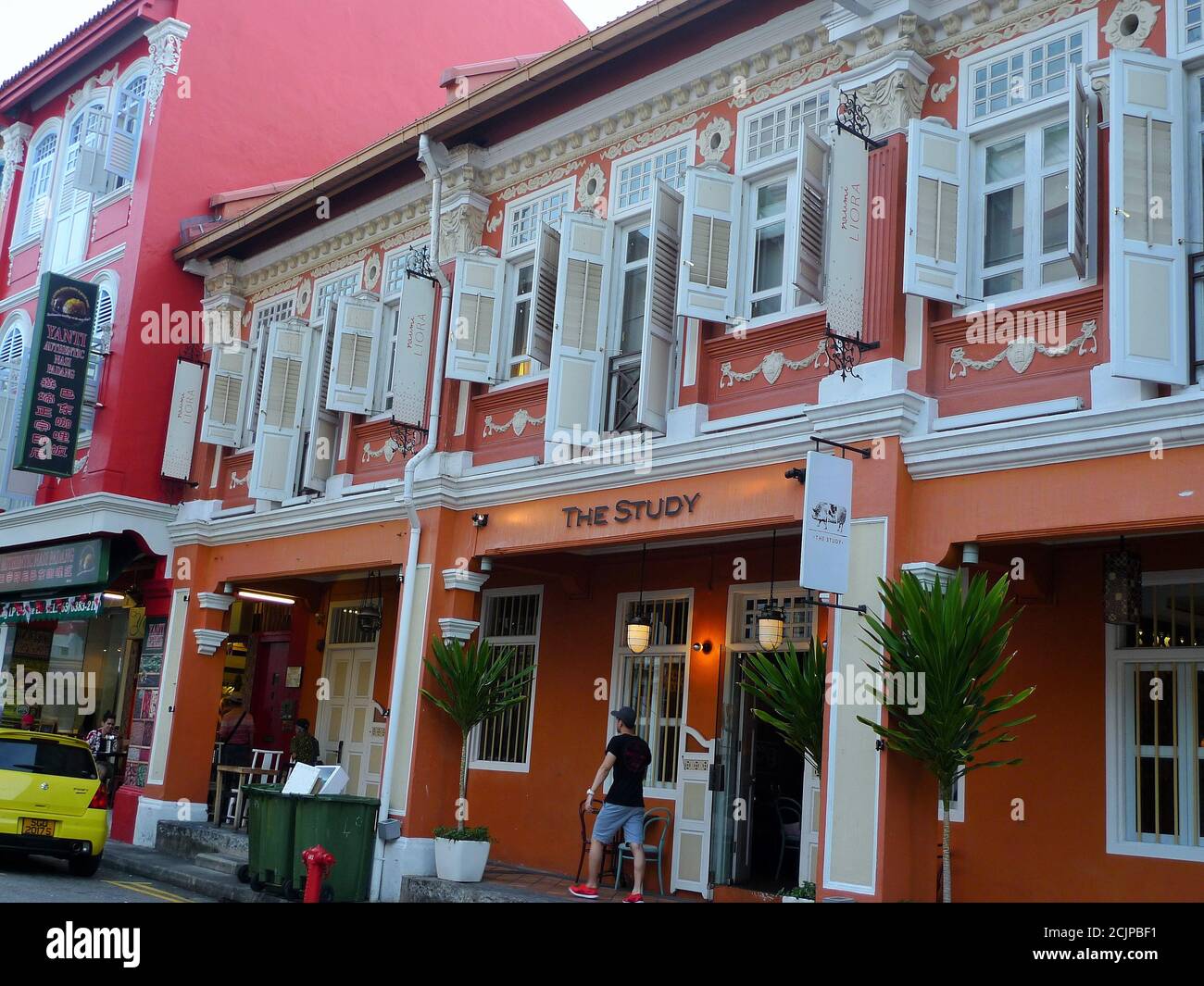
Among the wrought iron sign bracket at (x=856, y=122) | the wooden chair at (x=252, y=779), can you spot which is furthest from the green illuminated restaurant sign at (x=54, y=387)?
the wrought iron sign bracket at (x=856, y=122)

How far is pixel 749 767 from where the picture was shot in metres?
12.1

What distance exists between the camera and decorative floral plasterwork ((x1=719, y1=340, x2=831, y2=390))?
997 cm

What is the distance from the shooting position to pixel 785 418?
10008 millimetres

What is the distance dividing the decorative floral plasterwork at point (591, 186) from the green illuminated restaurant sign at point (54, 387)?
336 inches

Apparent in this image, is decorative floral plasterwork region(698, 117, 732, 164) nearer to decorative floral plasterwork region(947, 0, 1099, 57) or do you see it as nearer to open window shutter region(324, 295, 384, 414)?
decorative floral plasterwork region(947, 0, 1099, 57)

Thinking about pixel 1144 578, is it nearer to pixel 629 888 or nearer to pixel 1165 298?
pixel 1165 298

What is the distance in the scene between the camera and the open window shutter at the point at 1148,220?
771 centimetres

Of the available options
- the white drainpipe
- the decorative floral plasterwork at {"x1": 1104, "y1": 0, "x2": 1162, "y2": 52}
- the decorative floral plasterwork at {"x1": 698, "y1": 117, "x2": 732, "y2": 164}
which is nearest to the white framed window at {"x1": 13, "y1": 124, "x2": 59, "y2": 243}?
the white drainpipe

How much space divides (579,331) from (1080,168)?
468 centimetres

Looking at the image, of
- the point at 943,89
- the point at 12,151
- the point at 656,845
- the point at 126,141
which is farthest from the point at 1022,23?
the point at 12,151

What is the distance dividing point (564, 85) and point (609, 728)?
654cm

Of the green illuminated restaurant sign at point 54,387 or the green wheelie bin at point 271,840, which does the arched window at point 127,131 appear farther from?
the green wheelie bin at point 271,840

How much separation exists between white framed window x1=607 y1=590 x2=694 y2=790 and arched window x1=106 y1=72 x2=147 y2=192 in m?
10.7

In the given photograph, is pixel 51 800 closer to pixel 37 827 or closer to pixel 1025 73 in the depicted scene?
pixel 37 827
